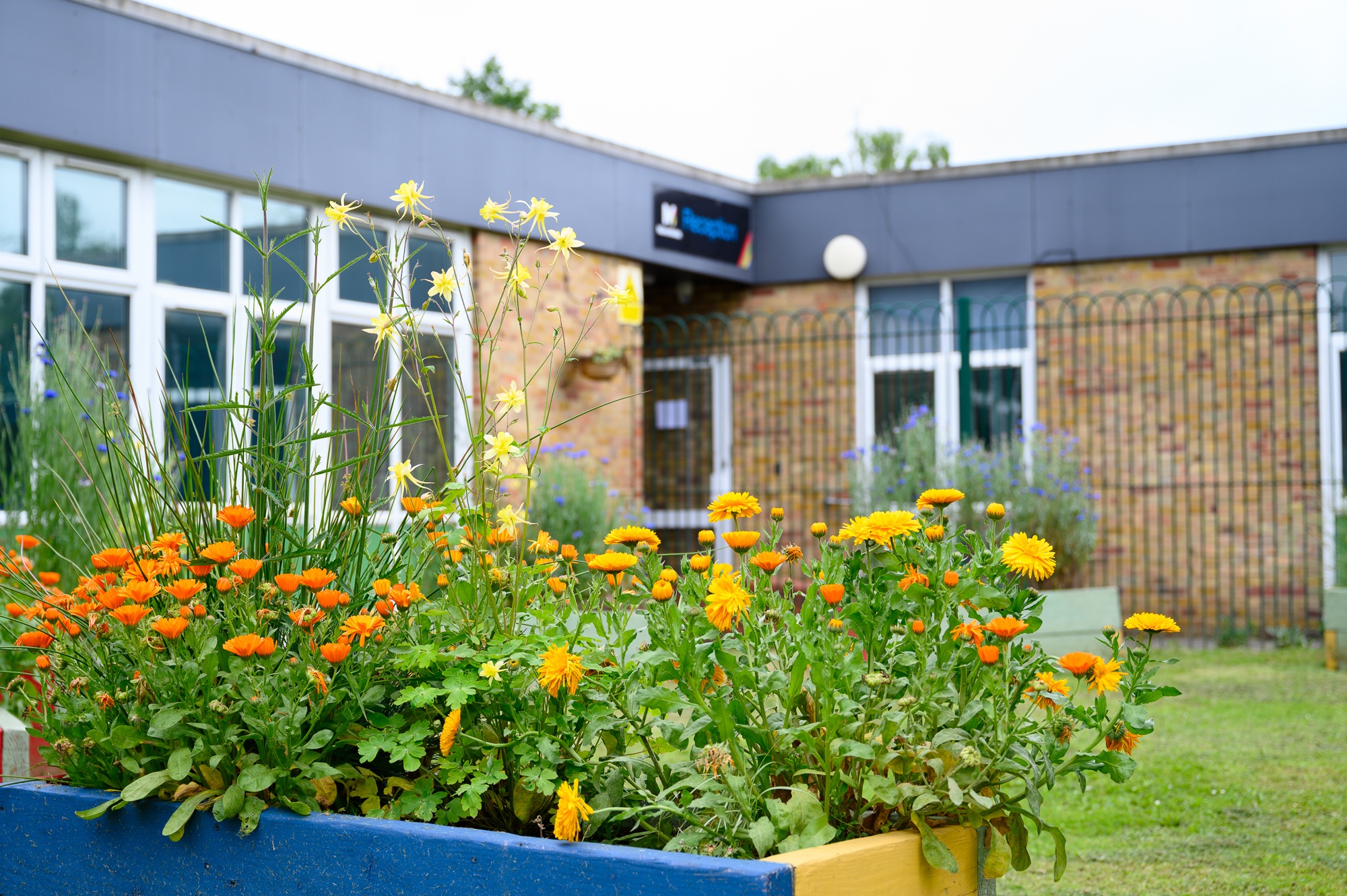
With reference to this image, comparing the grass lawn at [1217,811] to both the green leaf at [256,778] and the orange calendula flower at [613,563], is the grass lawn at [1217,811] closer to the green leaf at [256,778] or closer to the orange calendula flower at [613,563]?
the orange calendula flower at [613,563]

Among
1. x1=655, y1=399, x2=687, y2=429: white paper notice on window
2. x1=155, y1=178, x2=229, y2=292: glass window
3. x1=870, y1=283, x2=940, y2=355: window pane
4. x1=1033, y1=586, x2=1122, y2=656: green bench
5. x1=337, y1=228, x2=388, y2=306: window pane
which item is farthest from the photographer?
x1=655, y1=399, x2=687, y2=429: white paper notice on window

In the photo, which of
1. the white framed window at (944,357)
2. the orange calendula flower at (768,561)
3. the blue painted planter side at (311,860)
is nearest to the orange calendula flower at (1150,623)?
the orange calendula flower at (768,561)

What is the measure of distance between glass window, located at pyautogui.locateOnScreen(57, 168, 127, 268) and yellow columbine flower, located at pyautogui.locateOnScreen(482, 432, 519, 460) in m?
4.93

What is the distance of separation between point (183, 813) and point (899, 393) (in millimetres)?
8348

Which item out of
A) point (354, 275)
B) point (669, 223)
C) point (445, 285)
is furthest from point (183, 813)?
point (669, 223)

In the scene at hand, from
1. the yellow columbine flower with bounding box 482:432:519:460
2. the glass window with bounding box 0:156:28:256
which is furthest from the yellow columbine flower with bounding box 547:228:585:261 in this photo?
the glass window with bounding box 0:156:28:256

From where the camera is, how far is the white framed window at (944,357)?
9.15 metres

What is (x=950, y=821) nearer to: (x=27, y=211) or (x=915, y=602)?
(x=915, y=602)

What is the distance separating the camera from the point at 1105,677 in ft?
5.16

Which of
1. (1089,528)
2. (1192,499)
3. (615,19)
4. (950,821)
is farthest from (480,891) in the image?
(615,19)

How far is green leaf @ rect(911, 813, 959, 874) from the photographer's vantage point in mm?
1502

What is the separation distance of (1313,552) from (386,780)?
26.4 ft

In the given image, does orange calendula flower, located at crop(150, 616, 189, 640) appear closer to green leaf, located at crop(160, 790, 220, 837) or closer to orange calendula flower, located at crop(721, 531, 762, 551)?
green leaf, located at crop(160, 790, 220, 837)

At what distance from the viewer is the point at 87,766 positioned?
1.86 meters
